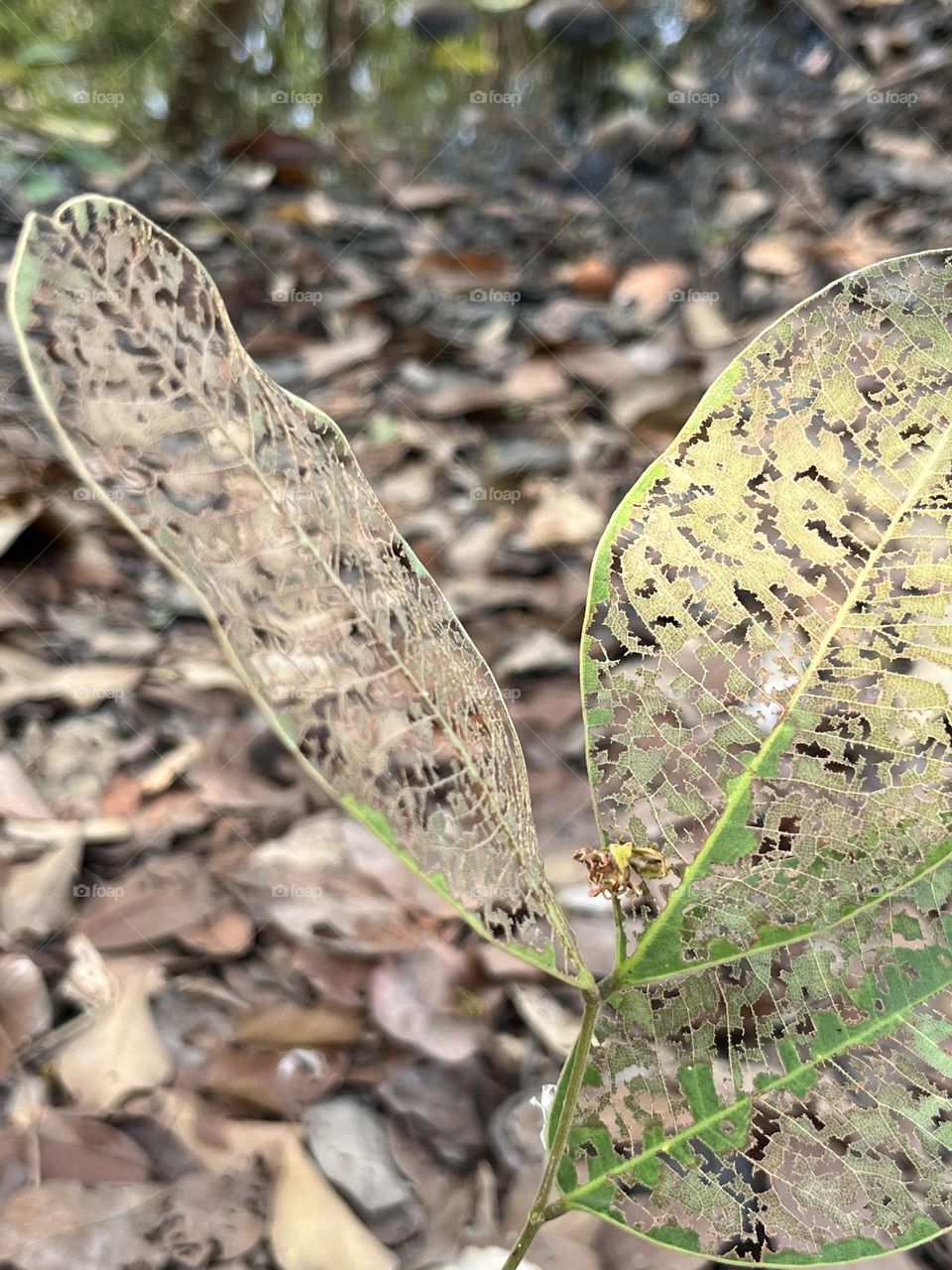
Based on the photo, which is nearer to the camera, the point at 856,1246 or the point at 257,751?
the point at 856,1246

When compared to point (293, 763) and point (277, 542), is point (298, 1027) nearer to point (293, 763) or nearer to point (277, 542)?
point (293, 763)

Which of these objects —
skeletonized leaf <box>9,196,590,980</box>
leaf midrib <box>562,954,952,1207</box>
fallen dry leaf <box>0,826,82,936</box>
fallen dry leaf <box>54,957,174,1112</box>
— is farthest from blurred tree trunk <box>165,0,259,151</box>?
leaf midrib <box>562,954,952,1207</box>

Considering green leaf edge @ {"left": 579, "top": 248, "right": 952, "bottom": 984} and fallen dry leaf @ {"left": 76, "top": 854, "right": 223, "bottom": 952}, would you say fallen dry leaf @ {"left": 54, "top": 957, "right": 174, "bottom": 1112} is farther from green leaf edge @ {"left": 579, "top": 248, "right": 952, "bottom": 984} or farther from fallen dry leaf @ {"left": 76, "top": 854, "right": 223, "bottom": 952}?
green leaf edge @ {"left": 579, "top": 248, "right": 952, "bottom": 984}

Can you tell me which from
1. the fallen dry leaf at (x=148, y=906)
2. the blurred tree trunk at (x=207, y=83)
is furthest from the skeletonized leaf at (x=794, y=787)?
the blurred tree trunk at (x=207, y=83)

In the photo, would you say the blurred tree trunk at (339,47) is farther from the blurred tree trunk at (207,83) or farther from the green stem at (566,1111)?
the green stem at (566,1111)

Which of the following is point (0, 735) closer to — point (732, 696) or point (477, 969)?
point (477, 969)

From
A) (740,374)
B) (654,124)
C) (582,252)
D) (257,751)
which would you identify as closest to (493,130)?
(654,124)
